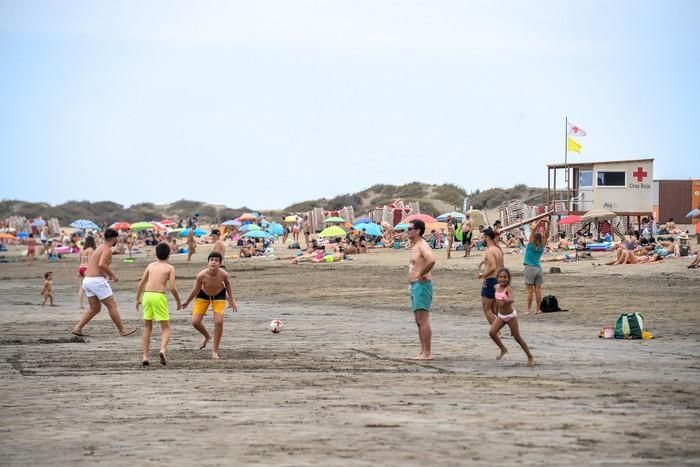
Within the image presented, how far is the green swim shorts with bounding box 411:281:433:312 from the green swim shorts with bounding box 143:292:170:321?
2960 millimetres

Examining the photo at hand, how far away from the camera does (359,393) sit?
383 inches

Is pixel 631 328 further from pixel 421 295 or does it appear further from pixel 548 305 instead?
pixel 548 305

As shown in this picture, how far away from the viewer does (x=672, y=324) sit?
15805 millimetres

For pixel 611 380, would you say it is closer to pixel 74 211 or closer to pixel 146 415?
pixel 146 415

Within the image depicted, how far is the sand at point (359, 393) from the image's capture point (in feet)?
24.1

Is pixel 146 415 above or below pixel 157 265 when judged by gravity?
below

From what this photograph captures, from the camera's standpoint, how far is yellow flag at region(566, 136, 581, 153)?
131ft

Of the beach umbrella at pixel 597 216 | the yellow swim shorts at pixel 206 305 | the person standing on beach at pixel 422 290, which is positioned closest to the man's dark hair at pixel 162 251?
the yellow swim shorts at pixel 206 305

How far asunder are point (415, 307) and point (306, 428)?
172 inches

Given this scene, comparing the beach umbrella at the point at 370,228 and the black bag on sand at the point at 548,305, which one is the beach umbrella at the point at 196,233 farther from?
the black bag on sand at the point at 548,305

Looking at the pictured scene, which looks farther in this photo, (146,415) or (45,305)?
(45,305)

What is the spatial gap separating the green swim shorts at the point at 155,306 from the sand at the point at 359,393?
592 millimetres

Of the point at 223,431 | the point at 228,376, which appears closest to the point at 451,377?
the point at 228,376

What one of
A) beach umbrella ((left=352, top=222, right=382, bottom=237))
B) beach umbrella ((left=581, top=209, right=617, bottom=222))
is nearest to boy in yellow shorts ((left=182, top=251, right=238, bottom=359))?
beach umbrella ((left=581, top=209, right=617, bottom=222))
